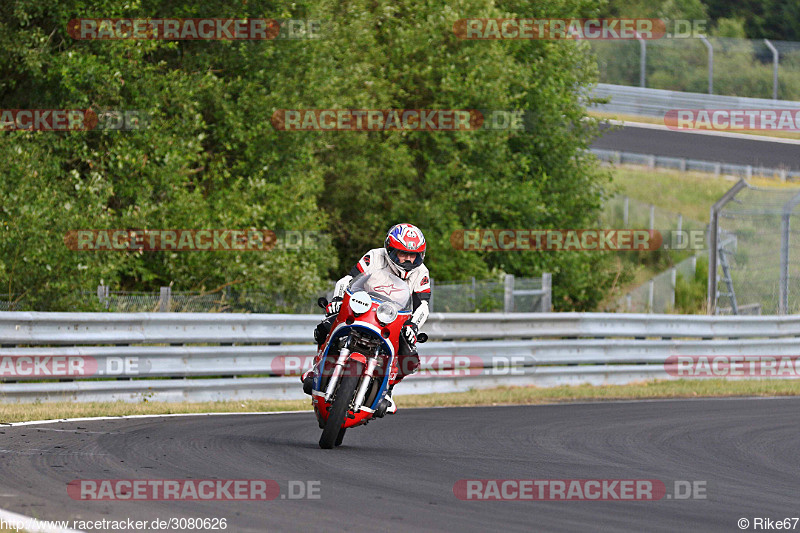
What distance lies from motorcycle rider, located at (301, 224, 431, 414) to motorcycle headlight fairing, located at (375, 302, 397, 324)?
0.24 m

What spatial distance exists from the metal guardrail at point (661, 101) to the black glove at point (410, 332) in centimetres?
3464

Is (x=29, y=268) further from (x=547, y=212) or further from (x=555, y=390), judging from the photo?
(x=547, y=212)

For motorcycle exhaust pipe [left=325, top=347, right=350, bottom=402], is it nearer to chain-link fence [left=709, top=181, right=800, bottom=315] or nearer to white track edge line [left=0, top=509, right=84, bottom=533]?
white track edge line [left=0, top=509, right=84, bottom=533]

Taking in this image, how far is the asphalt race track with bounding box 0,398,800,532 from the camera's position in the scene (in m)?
6.07

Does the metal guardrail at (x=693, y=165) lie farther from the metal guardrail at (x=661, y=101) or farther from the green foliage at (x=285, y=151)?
the green foliage at (x=285, y=151)

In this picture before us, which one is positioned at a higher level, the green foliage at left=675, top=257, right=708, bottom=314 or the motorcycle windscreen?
the motorcycle windscreen

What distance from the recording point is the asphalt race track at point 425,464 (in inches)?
239

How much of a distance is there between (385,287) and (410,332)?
0.41 meters

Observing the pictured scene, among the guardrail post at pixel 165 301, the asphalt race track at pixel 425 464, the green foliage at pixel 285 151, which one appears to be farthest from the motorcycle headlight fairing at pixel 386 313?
the green foliage at pixel 285 151

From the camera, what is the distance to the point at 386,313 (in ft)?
30.3

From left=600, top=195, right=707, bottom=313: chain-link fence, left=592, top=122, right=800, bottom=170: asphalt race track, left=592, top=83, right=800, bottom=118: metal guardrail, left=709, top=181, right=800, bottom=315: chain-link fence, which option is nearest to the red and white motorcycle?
left=709, top=181, right=800, bottom=315: chain-link fence

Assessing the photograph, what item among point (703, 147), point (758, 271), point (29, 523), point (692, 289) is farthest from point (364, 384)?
point (703, 147)

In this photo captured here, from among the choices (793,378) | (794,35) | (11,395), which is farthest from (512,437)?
(794,35)

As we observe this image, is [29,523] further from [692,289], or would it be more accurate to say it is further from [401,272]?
[692,289]
